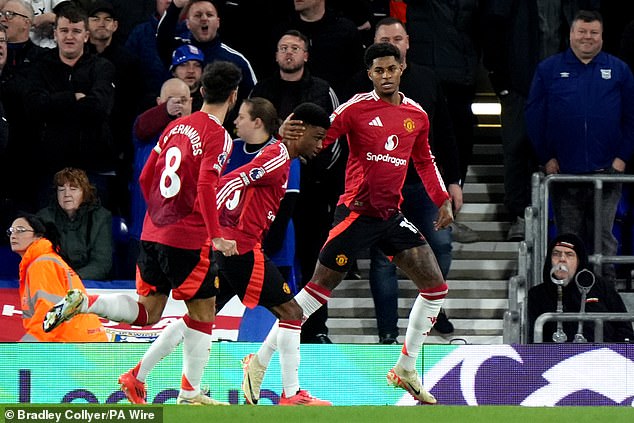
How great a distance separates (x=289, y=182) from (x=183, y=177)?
2.31 meters

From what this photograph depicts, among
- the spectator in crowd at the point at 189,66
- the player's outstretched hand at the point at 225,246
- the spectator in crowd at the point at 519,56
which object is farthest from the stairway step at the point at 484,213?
the player's outstretched hand at the point at 225,246

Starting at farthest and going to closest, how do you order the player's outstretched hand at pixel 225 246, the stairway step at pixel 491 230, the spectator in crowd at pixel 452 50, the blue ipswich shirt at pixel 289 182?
the stairway step at pixel 491 230, the spectator in crowd at pixel 452 50, the blue ipswich shirt at pixel 289 182, the player's outstretched hand at pixel 225 246

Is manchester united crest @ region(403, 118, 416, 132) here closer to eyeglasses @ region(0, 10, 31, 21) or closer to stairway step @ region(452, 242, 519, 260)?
stairway step @ region(452, 242, 519, 260)

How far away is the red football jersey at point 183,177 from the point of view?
9305 millimetres

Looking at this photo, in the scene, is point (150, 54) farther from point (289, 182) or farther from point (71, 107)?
point (289, 182)

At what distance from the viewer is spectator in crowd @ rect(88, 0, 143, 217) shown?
13203mm

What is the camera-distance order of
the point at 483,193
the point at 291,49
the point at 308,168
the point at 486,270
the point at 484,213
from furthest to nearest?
the point at 483,193 < the point at 484,213 < the point at 486,270 < the point at 308,168 < the point at 291,49

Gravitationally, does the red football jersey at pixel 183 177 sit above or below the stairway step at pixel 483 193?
above

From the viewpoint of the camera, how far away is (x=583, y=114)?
1273cm

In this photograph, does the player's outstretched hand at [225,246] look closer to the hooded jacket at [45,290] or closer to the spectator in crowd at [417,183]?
the hooded jacket at [45,290]

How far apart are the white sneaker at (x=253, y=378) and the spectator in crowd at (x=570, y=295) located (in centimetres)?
234

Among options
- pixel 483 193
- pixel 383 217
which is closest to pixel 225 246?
pixel 383 217

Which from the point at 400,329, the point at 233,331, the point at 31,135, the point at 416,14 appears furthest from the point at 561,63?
the point at 31,135

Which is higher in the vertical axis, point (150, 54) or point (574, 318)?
point (150, 54)
